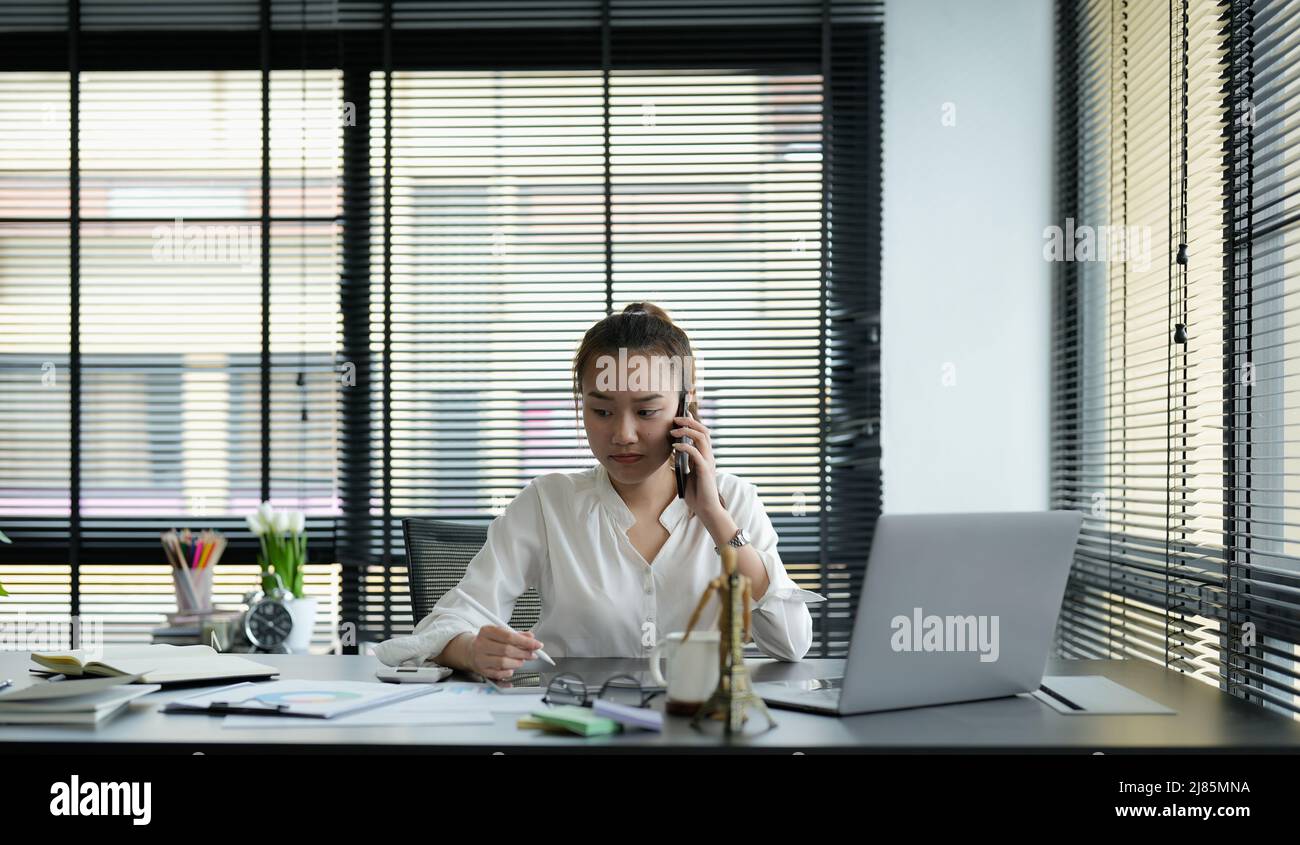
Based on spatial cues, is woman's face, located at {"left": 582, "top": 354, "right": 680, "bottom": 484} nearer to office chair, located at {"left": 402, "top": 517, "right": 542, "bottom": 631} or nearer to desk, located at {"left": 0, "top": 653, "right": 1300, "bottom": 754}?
office chair, located at {"left": 402, "top": 517, "right": 542, "bottom": 631}

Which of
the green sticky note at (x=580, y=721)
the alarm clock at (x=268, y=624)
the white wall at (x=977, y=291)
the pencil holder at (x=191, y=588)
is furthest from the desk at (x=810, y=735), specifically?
the white wall at (x=977, y=291)

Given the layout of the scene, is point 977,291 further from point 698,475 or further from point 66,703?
point 66,703

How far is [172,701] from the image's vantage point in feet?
4.67

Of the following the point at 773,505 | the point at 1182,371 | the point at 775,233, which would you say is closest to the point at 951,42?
the point at 775,233

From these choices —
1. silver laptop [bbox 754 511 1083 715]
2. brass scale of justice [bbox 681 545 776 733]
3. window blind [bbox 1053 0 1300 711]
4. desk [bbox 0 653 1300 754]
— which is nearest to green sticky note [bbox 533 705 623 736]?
desk [bbox 0 653 1300 754]

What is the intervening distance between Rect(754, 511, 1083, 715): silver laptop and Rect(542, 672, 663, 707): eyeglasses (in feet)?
0.59

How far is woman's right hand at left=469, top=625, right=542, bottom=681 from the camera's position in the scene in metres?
1.57

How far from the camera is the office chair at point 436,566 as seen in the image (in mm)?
2262

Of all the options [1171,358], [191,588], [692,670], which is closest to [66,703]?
[692,670]

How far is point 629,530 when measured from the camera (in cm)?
211

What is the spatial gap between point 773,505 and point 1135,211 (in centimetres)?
140

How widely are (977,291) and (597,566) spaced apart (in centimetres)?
186

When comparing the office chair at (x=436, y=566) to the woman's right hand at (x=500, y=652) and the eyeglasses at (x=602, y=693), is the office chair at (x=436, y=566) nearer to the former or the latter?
the woman's right hand at (x=500, y=652)

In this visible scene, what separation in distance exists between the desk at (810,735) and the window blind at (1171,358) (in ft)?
2.42
